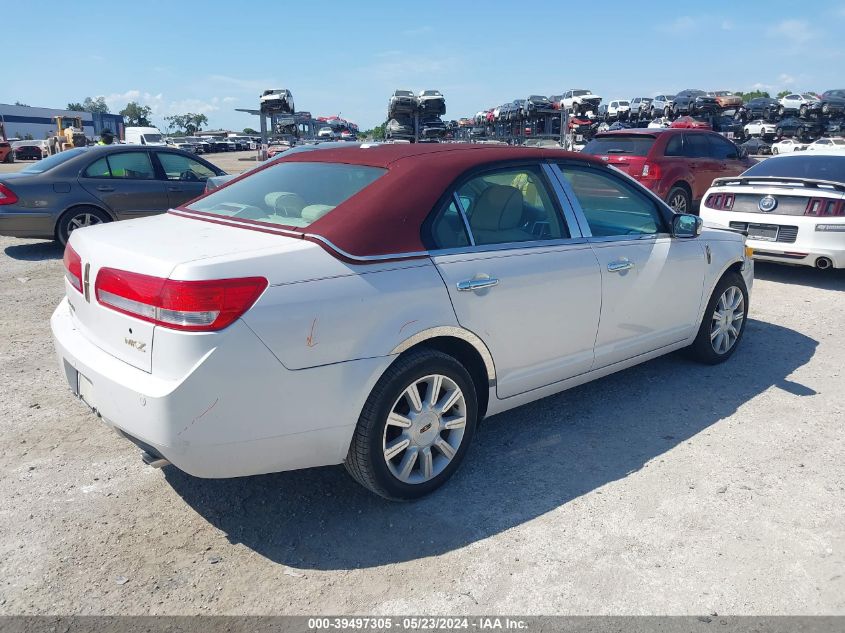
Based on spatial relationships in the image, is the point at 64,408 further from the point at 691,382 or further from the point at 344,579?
the point at 691,382

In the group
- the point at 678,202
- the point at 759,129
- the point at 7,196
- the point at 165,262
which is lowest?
the point at 678,202

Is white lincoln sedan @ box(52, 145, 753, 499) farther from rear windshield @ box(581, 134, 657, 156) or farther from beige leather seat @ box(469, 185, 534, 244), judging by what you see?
rear windshield @ box(581, 134, 657, 156)

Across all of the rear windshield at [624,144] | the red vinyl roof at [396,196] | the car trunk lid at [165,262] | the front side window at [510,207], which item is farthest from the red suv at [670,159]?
the car trunk lid at [165,262]

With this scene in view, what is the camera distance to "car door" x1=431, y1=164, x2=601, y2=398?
3.19 meters

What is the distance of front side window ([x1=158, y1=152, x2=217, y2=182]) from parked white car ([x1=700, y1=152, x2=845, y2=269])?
709 cm

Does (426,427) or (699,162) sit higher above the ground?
(699,162)

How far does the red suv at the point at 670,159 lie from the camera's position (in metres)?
10.8

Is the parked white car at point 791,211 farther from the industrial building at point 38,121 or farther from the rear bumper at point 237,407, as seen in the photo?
the industrial building at point 38,121

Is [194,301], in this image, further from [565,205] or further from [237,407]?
[565,205]

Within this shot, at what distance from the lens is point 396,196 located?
3059mm

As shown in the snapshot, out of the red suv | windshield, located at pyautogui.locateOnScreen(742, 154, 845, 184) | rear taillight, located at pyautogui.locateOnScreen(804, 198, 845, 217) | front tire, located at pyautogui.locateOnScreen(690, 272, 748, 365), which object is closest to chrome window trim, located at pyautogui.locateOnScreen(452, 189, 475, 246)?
front tire, located at pyautogui.locateOnScreen(690, 272, 748, 365)

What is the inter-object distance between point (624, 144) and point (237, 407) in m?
10.2

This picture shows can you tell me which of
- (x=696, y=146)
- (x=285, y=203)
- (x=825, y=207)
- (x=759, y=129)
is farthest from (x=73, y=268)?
(x=759, y=129)

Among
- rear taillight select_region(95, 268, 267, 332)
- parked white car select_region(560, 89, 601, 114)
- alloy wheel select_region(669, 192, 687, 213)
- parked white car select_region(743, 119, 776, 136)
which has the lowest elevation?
alloy wheel select_region(669, 192, 687, 213)
